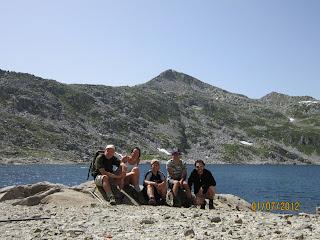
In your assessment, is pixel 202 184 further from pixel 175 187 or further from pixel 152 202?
pixel 152 202

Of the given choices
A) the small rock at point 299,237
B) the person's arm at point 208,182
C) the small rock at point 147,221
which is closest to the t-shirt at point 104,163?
the person's arm at point 208,182

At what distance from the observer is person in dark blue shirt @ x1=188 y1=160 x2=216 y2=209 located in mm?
20859

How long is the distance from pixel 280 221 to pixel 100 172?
9.90m

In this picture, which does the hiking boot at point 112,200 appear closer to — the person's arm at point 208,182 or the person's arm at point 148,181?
the person's arm at point 148,181

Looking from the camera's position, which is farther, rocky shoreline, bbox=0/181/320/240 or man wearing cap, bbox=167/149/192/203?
man wearing cap, bbox=167/149/192/203

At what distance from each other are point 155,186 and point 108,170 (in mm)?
2569

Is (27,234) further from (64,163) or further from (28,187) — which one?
(64,163)

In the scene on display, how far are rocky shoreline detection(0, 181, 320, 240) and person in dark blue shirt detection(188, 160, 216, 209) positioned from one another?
3.49 m

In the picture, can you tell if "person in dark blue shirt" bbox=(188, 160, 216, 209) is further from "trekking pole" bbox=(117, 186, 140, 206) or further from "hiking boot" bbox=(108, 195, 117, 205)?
"hiking boot" bbox=(108, 195, 117, 205)

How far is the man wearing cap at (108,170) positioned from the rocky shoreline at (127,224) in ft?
4.17

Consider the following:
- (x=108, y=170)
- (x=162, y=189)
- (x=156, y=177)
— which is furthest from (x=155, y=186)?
(x=108, y=170)

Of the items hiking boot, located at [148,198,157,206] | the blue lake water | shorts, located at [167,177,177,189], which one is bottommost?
the blue lake water

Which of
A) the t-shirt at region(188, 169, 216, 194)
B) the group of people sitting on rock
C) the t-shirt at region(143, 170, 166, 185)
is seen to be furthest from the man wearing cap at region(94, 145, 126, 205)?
the t-shirt at region(188, 169, 216, 194)

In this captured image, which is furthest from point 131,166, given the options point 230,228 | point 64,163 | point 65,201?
point 64,163
